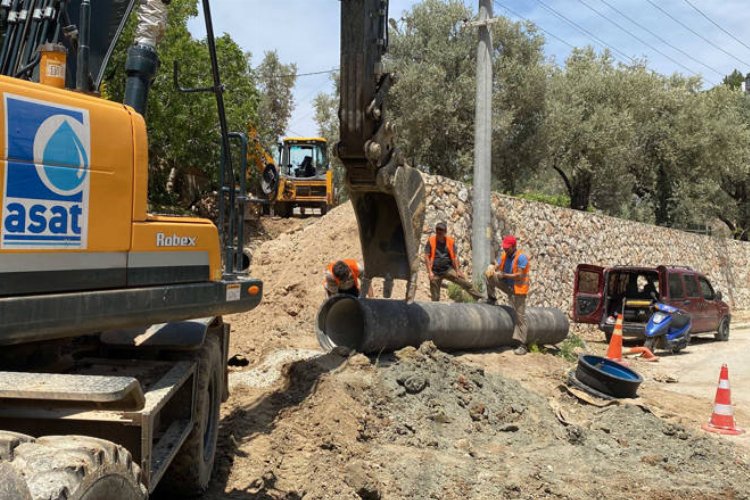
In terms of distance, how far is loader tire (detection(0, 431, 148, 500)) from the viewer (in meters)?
2.34

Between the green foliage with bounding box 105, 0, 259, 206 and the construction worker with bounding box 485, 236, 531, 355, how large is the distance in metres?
8.13

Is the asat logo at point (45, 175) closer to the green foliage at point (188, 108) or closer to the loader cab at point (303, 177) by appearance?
the green foliage at point (188, 108)

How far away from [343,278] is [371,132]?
3.29m

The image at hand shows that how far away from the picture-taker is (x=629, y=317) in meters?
15.1

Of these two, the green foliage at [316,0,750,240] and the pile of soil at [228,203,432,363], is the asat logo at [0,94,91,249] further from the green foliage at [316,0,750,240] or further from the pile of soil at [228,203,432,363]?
the green foliage at [316,0,750,240]

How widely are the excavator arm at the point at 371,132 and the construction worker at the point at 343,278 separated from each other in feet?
6.10

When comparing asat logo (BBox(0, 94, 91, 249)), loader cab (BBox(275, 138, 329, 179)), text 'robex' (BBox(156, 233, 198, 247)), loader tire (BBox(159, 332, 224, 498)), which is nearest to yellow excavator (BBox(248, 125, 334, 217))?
loader cab (BBox(275, 138, 329, 179))

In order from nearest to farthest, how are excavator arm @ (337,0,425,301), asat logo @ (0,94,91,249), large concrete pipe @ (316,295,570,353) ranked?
asat logo @ (0,94,91,249) < excavator arm @ (337,0,425,301) < large concrete pipe @ (316,295,570,353)

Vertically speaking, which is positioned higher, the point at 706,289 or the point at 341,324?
the point at 706,289

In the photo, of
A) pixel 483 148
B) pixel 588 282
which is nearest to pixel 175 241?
pixel 483 148

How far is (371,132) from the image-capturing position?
6672mm

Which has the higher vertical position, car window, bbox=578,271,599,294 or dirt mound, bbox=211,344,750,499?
car window, bbox=578,271,599,294

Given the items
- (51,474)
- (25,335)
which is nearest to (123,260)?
(25,335)

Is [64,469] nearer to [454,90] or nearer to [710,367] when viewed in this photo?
[710,367]
